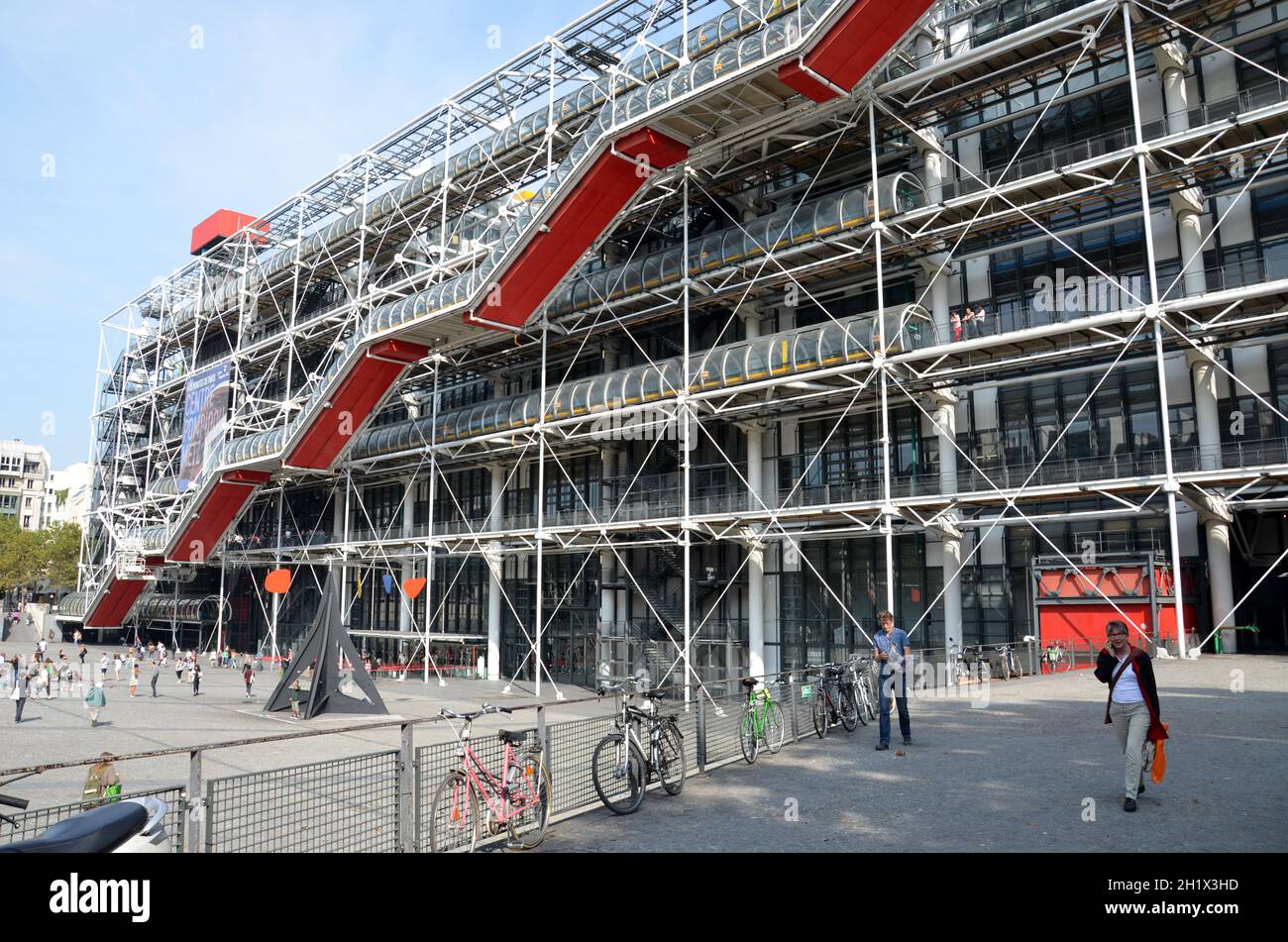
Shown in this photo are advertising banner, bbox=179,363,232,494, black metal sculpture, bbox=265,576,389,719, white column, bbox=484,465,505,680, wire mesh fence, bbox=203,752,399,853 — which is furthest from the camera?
advertising banner, bbox=179,363,232,494

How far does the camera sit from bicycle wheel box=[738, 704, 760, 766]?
11.1 metres

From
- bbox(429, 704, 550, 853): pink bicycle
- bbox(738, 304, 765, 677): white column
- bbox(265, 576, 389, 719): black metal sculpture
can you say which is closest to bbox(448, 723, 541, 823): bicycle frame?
bbox(429, 704, 550, 853): pink bicycle

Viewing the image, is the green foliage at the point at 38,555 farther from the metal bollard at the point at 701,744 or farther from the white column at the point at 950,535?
the metal bollard at the point at 701,744

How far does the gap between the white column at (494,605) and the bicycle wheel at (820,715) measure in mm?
21148

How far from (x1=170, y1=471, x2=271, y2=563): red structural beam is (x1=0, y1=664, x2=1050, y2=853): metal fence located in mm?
32819

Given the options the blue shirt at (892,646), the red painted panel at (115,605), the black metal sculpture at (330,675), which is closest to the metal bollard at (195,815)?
the blue shirt at (892,646)

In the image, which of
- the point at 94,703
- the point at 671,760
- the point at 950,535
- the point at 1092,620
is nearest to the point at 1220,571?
the point at 1092,620

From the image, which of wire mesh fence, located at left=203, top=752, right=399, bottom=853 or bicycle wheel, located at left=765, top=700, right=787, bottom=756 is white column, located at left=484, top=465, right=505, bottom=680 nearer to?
bicycle wheel, located at left=765, top=700, right=787, bottom=756

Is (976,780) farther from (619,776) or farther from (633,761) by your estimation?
(619,776)

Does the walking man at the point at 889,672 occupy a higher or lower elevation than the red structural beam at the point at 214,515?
lower

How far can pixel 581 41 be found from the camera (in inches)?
1137

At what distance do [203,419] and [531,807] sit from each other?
4137 cm

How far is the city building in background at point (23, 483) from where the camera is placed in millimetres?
115812
